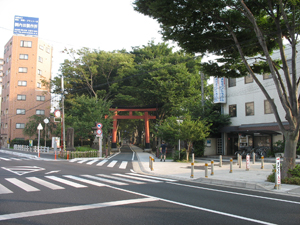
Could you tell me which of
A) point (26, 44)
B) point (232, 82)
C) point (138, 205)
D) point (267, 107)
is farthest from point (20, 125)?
point (138, 205)

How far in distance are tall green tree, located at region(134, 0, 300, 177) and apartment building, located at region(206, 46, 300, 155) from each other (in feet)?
33.8

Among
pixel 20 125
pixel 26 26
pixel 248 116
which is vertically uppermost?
pixel 26 26

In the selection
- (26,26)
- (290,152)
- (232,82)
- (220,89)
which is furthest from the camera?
(26,26)

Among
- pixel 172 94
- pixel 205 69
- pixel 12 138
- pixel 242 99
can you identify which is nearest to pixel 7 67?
pixel 12 138

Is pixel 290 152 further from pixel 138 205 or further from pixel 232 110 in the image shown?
pixel 232 110

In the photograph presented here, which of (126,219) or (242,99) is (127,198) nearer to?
(126,219)

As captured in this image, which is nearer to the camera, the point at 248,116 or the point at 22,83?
the point at 248,116

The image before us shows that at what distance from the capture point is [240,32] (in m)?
12.7

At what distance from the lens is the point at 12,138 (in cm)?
5438

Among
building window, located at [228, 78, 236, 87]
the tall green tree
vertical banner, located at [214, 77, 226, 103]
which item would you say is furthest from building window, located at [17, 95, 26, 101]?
the tall green tree

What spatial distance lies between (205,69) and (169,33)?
2.84 m

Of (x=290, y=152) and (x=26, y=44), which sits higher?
(x=26, y=44)

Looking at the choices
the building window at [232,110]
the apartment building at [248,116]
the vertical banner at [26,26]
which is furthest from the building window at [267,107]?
the vertical banner at [26,26]

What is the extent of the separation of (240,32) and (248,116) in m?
13.8
